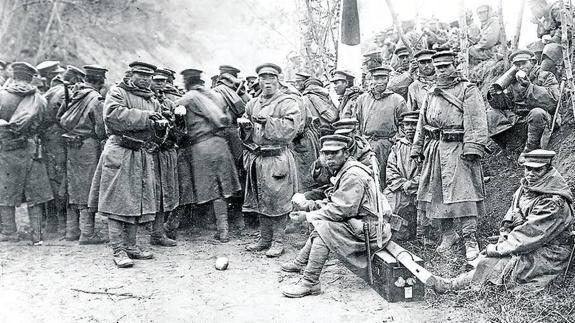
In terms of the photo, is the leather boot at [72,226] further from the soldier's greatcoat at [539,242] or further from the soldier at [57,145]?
the soldier's greatcoat at [539,242]

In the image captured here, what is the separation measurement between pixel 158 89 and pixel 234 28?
20425mm

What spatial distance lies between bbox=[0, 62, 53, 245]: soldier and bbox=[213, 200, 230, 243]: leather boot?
2.27m

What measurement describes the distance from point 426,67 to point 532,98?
141 cm

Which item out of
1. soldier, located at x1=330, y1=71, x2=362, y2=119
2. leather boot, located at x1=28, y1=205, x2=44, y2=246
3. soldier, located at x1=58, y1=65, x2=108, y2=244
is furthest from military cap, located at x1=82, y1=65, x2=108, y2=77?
soldier, located at x1=330, y1=71, x2=362, y2=119

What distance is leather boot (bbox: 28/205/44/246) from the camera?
730cm

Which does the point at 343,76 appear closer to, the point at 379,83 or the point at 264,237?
the point at 379,83

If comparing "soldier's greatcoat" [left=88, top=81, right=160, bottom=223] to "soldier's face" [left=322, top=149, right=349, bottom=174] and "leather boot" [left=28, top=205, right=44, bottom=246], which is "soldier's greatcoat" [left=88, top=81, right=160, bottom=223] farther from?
"soldier's face" [left=322, top=149, right=349, bottom=174]

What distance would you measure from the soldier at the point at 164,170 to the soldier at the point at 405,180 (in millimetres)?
2749

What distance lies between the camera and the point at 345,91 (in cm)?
863

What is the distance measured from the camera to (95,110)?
7219 mm

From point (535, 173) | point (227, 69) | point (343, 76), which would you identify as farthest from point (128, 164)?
point (535, 173)

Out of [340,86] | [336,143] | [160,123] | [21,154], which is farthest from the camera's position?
[340,86]

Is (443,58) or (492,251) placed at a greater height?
(443,58)

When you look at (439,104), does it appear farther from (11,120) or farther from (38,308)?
(11,120)
